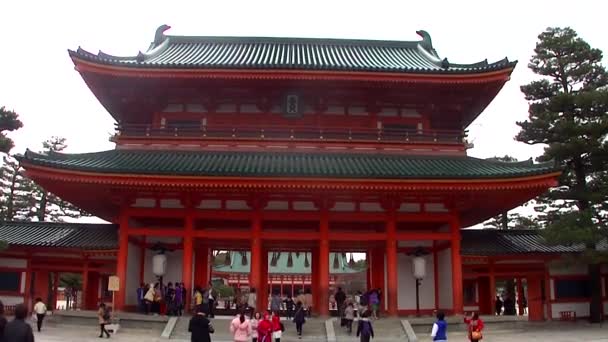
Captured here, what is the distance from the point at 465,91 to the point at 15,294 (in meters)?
19.6

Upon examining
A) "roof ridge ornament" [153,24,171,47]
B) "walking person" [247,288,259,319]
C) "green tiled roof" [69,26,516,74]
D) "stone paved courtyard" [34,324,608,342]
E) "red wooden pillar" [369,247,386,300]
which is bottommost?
"stone paved courtyard" [34,324,608,342]

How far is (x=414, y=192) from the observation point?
2028 cm

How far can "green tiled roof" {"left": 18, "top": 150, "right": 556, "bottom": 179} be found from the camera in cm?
1917

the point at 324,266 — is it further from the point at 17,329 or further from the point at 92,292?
the point at 17,329

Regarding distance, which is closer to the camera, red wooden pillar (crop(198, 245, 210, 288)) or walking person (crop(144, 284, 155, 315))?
walking person (crop(144, 284, 155, 315))

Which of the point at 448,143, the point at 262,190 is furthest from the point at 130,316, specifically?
the point at 448,143

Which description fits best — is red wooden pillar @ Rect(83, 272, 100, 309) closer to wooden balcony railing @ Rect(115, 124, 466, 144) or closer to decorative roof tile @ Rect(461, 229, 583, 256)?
wooden balcony railing @ Rect(115, 124, 466, 144)

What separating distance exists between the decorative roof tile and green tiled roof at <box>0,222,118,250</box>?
45.9 feet

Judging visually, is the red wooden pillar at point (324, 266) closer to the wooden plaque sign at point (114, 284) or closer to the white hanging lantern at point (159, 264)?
the white hanging lantern at point (159, 264)

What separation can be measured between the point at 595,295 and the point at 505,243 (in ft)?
13.0

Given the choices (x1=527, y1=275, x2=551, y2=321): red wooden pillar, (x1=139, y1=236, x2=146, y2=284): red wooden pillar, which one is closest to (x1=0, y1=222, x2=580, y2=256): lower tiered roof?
(x1=139, y1=236, x2=146, y2=284): red wooden pillar

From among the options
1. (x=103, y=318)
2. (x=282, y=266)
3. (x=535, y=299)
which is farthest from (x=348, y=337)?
(x=282, y=266)

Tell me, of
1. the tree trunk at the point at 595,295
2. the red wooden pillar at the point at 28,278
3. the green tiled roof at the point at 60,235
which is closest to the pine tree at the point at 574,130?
the tree trunk at the point at 595,295

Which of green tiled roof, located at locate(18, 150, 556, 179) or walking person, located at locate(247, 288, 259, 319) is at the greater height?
green tiled roof, located at locate(18, 150, 556, 179)
